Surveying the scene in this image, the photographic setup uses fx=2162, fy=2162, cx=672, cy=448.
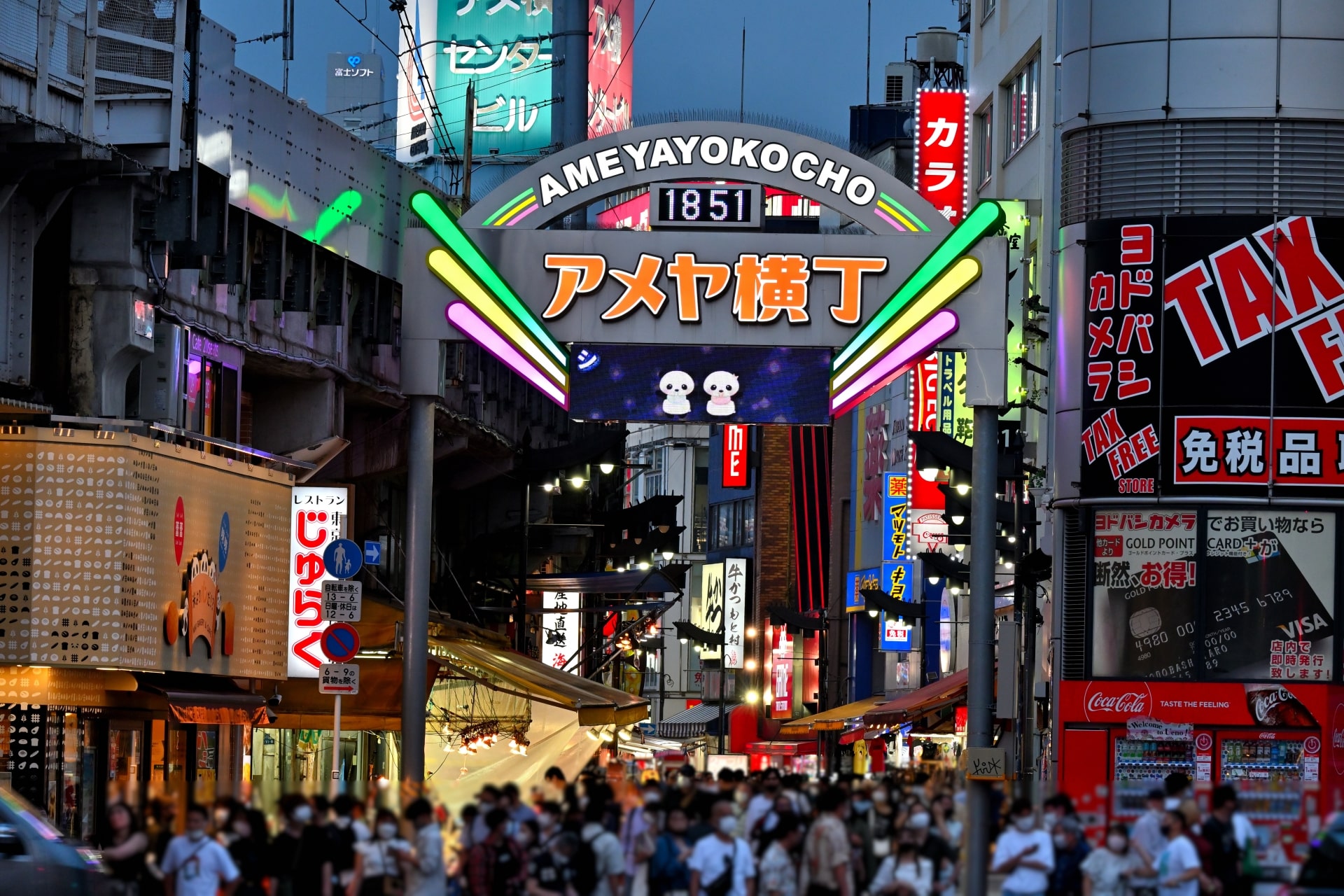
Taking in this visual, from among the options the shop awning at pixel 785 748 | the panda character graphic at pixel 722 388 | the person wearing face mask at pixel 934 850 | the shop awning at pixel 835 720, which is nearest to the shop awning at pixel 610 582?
the shop awning at pixel 835 720

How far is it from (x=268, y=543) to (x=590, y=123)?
48704mm

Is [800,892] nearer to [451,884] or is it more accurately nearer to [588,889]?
[588,889]

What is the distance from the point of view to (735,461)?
99688 millimetres

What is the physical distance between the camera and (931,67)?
64.2 meters

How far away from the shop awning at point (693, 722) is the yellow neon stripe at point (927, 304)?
64095 mm

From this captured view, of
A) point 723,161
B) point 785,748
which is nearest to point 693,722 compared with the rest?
point 785,748

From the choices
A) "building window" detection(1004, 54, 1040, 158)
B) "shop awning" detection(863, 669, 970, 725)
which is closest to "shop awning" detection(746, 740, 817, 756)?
"shop awning" detection(863, 669, 970, 725)

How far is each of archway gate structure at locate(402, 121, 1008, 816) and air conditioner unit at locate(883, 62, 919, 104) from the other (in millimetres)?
61815

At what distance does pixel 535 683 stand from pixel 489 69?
48.0 m

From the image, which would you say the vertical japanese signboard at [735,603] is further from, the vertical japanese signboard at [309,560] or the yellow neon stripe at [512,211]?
the yellow neon stripe at [512,211]

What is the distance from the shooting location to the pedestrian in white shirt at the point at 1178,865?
13.8 metres

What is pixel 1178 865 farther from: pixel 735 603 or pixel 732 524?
pixel 732 524

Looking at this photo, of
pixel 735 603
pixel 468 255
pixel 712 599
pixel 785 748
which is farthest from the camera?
pixel 712 599

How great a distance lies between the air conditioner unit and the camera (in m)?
85.4
